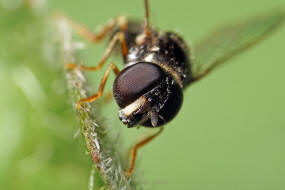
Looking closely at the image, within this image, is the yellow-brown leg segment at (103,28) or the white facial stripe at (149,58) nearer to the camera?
the white facial stripe at (149,58)

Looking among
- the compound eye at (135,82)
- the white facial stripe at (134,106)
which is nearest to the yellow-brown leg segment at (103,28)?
the compound eye at (135,82)

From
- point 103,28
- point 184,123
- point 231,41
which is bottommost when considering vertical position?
point 184,123

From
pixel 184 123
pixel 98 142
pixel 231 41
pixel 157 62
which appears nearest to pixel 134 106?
pixel 98 142

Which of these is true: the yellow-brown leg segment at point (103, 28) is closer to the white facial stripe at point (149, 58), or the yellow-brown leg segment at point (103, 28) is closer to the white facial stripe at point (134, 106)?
the white facial stripe at point (149, 58)

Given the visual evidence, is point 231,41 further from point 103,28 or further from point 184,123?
point 184,123

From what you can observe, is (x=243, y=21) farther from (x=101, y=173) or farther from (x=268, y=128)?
(x=101, y=173)
